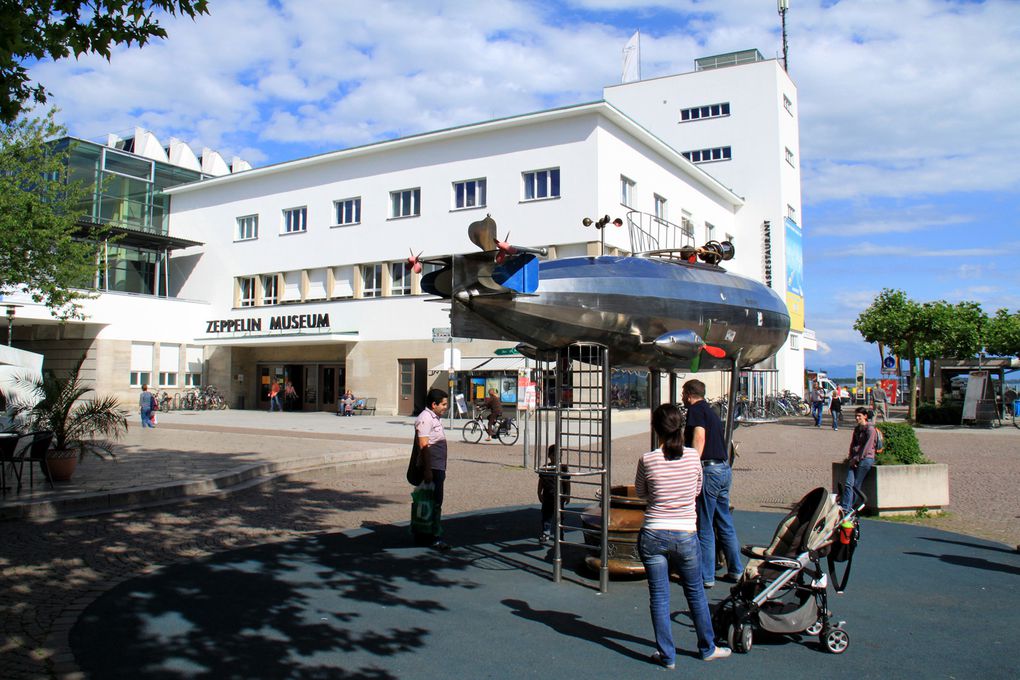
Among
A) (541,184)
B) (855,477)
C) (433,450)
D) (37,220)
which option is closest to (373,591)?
(433,450)

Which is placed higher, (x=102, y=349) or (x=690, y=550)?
(x=102, y=349)

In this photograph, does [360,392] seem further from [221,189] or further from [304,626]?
[304,626]

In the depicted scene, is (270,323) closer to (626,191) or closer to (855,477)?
(626,191)

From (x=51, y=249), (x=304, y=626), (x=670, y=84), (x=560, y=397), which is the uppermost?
(x=670, y=84)

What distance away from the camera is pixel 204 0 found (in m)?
7.07

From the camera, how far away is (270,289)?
40.3 meters

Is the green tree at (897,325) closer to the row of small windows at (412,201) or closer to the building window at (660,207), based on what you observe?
the building window at (660,207)

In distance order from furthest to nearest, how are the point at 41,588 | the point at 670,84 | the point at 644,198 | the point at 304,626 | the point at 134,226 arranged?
the point at 670,84, the point at 134,226, the point at 644,198, the point at 41,588, the point at 304,626

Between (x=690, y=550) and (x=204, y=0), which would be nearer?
(x=690, y=550)

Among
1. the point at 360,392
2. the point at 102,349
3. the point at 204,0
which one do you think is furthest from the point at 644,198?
the point at 204,0

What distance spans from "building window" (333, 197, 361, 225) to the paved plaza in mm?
25506

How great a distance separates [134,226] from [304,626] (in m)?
42.2

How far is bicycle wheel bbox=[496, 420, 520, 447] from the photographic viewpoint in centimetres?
2242

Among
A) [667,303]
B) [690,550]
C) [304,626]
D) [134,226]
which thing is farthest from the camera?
[134,226]
